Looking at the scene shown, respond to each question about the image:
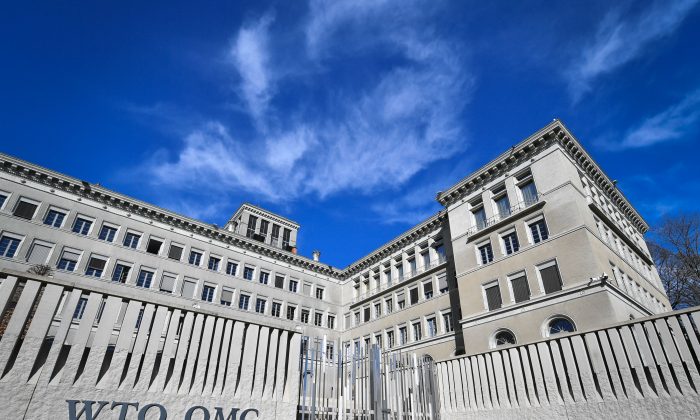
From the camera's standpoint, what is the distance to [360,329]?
3756cm

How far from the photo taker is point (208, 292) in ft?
107

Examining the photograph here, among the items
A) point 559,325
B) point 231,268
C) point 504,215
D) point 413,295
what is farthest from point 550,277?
point 231,268

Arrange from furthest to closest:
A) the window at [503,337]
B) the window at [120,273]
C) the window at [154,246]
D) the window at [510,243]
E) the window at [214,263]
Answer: the window at [214,263] < the window at [154,246] < the window at [120,273] < the window at [510,243] < the window at [503,337]

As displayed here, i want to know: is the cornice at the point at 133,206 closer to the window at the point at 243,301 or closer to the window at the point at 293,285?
the window at the point at 293,285

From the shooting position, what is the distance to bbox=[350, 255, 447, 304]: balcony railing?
32125 mm

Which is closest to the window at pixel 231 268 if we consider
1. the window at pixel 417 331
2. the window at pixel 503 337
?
the window at pixel 417 331

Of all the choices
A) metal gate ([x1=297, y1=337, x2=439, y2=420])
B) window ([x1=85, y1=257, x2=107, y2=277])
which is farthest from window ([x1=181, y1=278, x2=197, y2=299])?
metal gate ([x1=297, y1=337, x2=439, y2=420])

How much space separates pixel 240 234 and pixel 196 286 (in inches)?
291

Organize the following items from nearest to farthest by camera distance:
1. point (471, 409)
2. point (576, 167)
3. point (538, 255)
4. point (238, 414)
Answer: point (238, 414), point (471, 409), point (538, 255), point (576, 167)

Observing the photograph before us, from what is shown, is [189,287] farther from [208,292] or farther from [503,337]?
[503,337]

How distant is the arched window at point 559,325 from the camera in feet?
64.5

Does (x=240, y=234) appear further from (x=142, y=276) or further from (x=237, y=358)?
(x=237, y=358)

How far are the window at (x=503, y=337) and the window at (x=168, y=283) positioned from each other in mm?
24822

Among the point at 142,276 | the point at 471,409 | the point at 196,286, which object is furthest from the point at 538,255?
the point at 142,276
